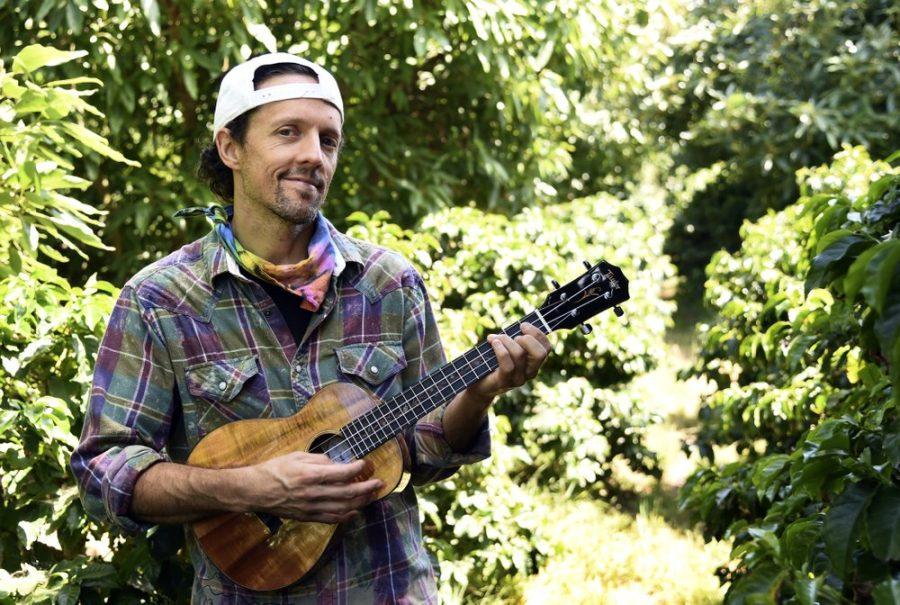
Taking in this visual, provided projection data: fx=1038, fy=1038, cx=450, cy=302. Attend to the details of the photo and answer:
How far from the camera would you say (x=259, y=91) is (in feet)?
7.46

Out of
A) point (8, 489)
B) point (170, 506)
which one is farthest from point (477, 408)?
point (8, 489)

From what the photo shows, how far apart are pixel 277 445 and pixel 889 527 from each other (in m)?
1.20

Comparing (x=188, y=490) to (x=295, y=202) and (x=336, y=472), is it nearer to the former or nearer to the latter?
(x=336, y=472)

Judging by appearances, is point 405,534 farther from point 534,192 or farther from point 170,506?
point 534,192

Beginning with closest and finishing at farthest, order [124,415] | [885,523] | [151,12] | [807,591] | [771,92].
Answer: [807,591] < [885,523] < [124,415] < [151,12] < [771,92]

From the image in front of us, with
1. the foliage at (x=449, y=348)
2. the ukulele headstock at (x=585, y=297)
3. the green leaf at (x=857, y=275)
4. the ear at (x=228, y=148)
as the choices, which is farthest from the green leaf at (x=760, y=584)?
the foliage at (x=449, y=348)

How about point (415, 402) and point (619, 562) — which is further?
point (619, 562)

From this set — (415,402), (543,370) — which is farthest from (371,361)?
(543,370)

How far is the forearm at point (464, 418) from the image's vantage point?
2219 mm

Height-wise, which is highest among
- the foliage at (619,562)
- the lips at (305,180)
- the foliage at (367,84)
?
the foliage at (367,84)

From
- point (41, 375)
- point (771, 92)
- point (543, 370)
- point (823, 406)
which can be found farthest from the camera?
point (771, 92)

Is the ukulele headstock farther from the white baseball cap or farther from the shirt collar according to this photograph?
the white baseball cap

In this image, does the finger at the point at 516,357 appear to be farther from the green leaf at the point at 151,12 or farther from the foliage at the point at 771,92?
the foliage at the point at 771,92

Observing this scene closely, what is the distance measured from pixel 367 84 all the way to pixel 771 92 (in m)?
4.85
